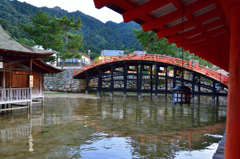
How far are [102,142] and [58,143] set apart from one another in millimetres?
1580

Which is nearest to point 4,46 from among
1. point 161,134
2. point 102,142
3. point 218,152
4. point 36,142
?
point 36,142

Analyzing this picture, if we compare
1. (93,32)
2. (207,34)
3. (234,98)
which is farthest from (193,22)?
(93,32)

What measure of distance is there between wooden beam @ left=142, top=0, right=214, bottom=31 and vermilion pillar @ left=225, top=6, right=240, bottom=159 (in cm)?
104

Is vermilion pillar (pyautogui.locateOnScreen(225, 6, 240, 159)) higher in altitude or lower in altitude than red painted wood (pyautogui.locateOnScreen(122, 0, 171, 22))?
lower

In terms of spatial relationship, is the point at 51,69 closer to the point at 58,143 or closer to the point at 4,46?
the point at 4,46

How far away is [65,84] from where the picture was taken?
115 feet

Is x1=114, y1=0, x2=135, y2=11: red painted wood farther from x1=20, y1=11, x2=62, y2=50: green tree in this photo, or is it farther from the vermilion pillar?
x1=20, y1=11, x2=62, y2=50: green tree

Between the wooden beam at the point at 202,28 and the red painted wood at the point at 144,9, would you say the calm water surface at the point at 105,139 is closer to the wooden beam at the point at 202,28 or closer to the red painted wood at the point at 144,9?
the wooden beam at the point at 202,28

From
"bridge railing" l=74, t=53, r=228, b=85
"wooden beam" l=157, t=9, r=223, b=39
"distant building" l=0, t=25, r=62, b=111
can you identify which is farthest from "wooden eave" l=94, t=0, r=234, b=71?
"bridge railing" l=74, t=53, r=228, b=85

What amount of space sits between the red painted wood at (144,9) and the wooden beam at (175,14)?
2.08 ft

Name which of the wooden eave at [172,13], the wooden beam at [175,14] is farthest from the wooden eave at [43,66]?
the wooden beam at [175,14]

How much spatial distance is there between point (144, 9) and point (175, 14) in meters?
0.81

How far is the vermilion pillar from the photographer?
2510 mm

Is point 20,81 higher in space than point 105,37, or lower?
lower
